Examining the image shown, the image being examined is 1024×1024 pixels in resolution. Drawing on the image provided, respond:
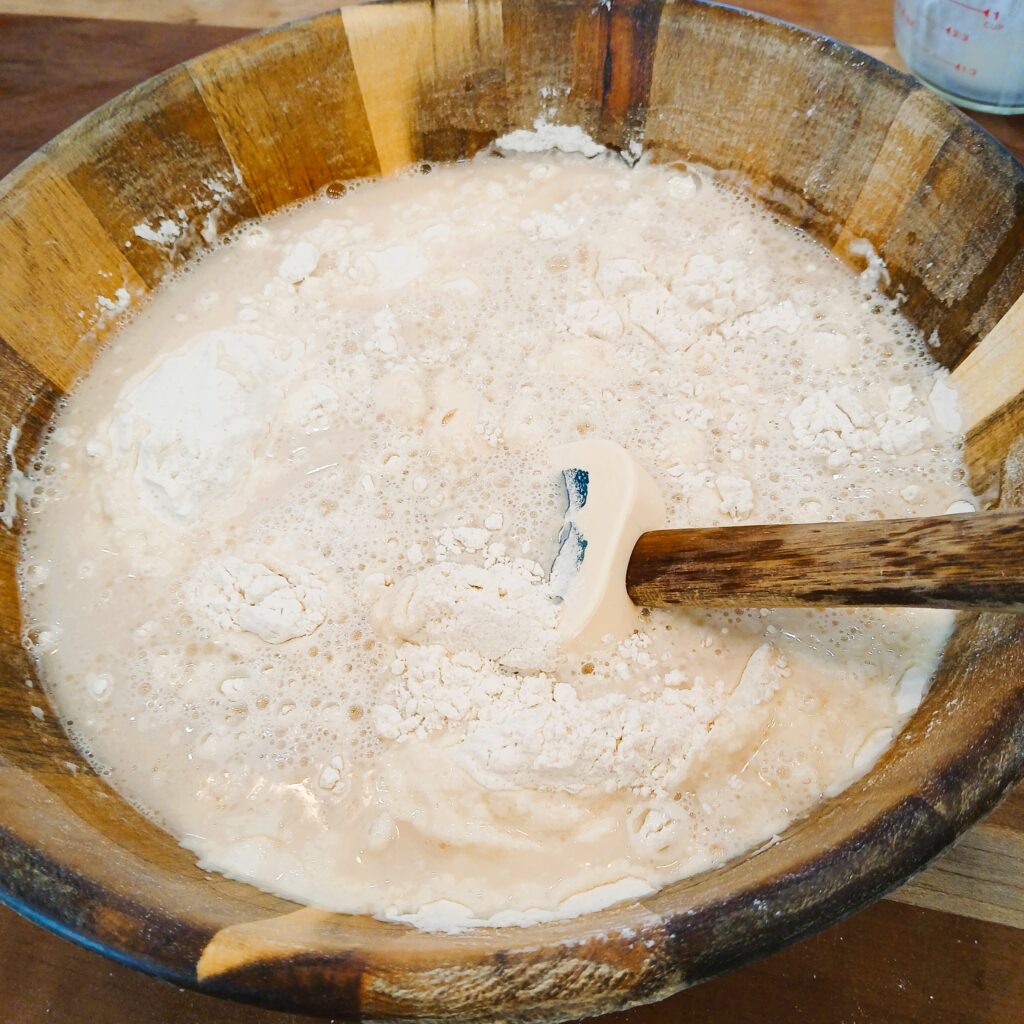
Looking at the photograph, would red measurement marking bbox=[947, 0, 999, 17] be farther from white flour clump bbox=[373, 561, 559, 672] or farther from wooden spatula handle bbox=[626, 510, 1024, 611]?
white flour clump bbox=[373, 561, 559, 672]

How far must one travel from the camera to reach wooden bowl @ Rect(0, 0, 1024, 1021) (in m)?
0.66

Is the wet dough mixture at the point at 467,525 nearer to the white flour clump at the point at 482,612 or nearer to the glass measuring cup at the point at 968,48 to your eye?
the white flour clump at the point at 482,612

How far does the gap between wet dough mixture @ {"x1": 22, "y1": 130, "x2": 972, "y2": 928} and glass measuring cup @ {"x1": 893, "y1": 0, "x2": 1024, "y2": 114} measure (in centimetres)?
48

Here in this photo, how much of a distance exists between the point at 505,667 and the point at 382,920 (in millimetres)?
307

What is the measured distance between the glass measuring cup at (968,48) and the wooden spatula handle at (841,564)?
3.47 ft

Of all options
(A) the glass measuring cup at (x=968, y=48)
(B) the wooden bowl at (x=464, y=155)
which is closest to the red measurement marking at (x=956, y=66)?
(A) the glass measuring cup at (x=968, y=48)

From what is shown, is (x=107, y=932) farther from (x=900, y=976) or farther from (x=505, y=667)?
(x=900, y=976)

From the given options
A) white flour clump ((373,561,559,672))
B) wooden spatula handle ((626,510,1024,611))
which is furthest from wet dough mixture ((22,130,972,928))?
wooden spatula handle ((626,510,1024,611))

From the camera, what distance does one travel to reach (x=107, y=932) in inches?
27.3

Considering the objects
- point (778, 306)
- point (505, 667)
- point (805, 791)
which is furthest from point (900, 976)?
point (778, 306)

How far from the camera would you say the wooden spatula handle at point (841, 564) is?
2.26ft

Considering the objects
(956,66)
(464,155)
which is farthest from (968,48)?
(464,155)

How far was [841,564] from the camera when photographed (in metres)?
0.81

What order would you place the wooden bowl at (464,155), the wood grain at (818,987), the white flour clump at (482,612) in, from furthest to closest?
the white flour clump at (482,612) → the wood grain at (818,987) → the wooden bowl at (464,155)
